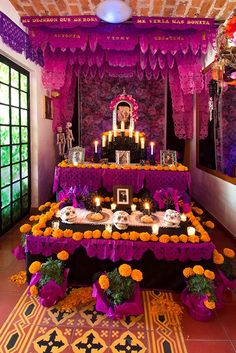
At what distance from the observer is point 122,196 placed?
379cm

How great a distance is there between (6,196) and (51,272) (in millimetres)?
2221

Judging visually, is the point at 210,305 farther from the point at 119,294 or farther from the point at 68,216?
the point at 68,216

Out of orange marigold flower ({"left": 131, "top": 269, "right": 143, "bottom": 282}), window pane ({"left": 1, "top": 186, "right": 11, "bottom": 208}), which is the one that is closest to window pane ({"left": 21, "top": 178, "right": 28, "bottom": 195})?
window pane ({"left": 1, "top": 186, "right": 11, "bottom": 208})

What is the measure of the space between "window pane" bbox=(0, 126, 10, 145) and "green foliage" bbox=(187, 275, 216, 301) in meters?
3.25

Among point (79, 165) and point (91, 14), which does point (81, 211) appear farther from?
point (91, 14)

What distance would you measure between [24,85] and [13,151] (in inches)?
51.7

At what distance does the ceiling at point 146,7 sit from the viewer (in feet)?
14.0

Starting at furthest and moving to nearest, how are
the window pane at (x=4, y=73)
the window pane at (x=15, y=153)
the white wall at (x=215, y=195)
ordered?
1. the window pane at (x=15, y=153)
2. the white wall at (x=215, y=195)
3. the window pane at (x=4, y=73)

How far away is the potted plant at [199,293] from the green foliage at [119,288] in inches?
21.4

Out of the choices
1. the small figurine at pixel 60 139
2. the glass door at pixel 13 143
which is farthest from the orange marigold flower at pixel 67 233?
the small figurine at pixel 60 139

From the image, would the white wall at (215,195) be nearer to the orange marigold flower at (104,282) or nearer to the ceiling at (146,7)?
the orange marigold flower at (104,282)

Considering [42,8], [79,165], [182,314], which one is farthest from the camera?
[79,165]

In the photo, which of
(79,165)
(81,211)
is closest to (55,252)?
(81,211)

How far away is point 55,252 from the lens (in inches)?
113
